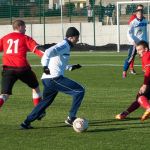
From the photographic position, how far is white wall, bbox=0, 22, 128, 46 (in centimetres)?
3753

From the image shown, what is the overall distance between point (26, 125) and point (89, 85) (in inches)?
274

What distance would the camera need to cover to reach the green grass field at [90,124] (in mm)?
9875

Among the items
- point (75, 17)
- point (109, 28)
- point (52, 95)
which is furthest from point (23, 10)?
point (52, 95)

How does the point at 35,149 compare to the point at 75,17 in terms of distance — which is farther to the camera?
the point at 75,17

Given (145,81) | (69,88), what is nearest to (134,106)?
(145,81)

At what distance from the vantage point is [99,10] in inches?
1556

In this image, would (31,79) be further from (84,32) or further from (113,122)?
(84,32)

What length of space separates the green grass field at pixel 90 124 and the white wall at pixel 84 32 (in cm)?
1837

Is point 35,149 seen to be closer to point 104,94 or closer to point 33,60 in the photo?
point 104,94

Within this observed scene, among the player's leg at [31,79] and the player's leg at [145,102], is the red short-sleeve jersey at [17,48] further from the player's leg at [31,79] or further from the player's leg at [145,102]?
the player's leg at [145,102]

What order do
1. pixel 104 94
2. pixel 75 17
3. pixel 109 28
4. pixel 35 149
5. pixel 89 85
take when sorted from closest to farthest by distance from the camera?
pixel 35 149 < pixel 104 94 < pixel 89 85 < pixel 109 28 < pixel 75 17

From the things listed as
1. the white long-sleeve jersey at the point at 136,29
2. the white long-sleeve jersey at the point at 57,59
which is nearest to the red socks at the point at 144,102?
the white long-sleeve jersey at the point at 57,59

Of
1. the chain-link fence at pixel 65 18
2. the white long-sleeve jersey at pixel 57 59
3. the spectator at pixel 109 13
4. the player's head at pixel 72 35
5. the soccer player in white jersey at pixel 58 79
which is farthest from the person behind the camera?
the spectator at pixel 109 13

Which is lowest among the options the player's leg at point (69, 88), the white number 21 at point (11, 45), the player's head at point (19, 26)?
the player's leg at point (69, 88)
